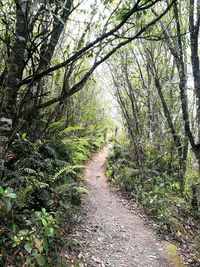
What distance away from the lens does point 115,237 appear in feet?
16.2

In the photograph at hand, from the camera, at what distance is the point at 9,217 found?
10.9ft

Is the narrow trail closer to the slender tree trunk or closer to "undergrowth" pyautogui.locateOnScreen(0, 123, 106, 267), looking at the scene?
"undergrowth" pyautogui.locateOnScreen(0, 123, 106, 267)

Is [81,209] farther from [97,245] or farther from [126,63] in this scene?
[126,63]

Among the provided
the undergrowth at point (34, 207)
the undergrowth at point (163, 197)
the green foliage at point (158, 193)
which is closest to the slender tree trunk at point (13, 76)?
the undergrowth at point (34, 207)

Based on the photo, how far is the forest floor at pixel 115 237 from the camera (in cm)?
416

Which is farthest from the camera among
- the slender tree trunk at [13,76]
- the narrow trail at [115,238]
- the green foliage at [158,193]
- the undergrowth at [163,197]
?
the green foliage at [158,193]

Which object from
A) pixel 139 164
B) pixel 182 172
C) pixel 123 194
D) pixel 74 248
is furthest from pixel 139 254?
pixel 139 164

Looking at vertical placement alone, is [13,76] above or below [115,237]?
above

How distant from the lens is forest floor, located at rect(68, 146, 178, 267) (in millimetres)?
4164

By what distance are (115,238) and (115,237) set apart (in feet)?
0.14

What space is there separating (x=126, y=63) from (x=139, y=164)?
11.9 feet

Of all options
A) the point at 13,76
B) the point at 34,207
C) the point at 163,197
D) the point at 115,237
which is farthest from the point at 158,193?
the point at 13,76

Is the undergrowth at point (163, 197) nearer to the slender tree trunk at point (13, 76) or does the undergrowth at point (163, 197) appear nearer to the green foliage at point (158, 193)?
the green foliage at point (158, 193)

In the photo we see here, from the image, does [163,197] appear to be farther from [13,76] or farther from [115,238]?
[13,76]
